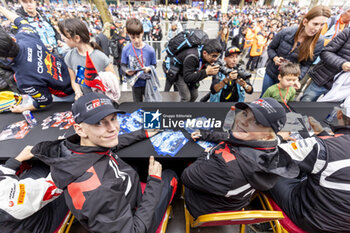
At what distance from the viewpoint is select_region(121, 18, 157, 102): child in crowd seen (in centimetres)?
247

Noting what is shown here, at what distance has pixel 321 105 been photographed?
2170mm

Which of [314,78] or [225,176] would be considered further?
[314,78]

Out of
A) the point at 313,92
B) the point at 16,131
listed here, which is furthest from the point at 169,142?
the point at 313,92

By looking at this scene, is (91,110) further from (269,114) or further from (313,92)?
(313,92)

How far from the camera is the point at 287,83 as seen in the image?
2.15 meters

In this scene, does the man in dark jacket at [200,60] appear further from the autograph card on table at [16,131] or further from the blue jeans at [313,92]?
the autograph card on table at [16,131]

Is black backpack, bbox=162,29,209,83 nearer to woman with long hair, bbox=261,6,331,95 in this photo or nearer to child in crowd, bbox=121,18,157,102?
child in crowd, bbox=121,18,157,102

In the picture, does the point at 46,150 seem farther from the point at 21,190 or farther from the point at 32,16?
the point at 32,16

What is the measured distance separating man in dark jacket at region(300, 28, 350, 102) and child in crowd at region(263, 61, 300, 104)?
0.52m

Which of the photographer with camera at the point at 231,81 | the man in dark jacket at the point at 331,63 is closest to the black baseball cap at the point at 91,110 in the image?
the photographer with camera at the point at 231,81

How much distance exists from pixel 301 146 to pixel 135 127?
60.4 inches

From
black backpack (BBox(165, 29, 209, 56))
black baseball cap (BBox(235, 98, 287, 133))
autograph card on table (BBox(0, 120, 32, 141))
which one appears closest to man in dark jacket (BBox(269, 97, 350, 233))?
black baseball cap (BBox(235, 98, 287, 133))

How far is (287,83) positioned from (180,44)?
1.56 meters

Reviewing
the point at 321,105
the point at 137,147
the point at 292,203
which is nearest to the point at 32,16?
the point at 137,147
